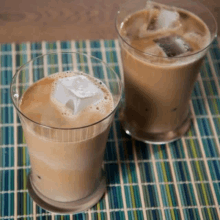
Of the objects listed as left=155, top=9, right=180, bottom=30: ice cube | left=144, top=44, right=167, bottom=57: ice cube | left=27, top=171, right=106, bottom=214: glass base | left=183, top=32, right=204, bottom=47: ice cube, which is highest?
left=155, top=9, right=180, bottom=30: ice cube

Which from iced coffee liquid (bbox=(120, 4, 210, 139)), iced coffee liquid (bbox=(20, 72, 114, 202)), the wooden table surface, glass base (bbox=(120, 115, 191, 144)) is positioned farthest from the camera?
the wooden table surface

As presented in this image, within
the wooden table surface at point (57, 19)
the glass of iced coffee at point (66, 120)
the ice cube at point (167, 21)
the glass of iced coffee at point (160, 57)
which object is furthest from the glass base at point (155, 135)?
the wooden table surface at point (57, 19)

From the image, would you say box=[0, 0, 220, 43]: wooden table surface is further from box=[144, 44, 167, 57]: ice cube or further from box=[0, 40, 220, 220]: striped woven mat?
box=[144, 44, 167, 57]: ice cube

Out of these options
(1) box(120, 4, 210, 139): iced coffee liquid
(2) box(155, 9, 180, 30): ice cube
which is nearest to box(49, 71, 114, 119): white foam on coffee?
(1) box(120, 4, 210, 139): iced coffee liquid

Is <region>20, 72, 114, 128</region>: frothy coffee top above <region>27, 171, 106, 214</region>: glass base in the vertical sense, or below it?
above

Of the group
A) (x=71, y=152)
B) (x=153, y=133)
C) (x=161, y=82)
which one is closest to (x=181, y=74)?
(x=161, y=82)

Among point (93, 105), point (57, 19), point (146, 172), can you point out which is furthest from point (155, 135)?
point (57, 19)

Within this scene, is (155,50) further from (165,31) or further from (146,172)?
(146,172)
